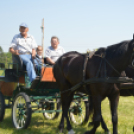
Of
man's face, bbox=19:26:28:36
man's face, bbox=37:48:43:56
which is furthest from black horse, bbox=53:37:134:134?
man's face, bbox=19:26:28:36

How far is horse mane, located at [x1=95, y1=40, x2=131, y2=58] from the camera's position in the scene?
15.9ft

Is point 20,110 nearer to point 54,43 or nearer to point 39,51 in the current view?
point 39,51

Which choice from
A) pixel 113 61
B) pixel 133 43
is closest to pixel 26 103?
pixel 113 61

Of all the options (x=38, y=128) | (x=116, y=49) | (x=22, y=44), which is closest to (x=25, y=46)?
(x=22, y=44)

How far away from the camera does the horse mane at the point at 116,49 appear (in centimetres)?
484

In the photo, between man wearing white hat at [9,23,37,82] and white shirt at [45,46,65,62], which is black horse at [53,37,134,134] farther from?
man wearing white hat at [9,23,37,82]

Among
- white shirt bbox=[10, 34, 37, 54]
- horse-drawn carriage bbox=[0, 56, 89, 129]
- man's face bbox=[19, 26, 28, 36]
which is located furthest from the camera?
man's face bbox=[19, 26, 28, 36]

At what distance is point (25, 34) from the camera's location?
6824mm

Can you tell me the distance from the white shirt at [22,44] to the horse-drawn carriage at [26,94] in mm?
274

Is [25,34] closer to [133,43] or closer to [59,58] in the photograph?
[59,58]

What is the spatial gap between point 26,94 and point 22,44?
1318 millimetres

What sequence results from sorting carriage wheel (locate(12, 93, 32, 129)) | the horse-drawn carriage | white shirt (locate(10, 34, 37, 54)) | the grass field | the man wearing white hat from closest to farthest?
the grass field < carriage wheel (locate(12, 93, 32, 129)) < the horse-drawn carriage < the man wearing white hat < white shirt (locate(10, 34, 37, 54))

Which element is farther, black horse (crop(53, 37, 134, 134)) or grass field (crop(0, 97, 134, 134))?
grass field (crop(0, 97, 134, 134))

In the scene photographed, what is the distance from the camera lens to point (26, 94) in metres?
6.25
